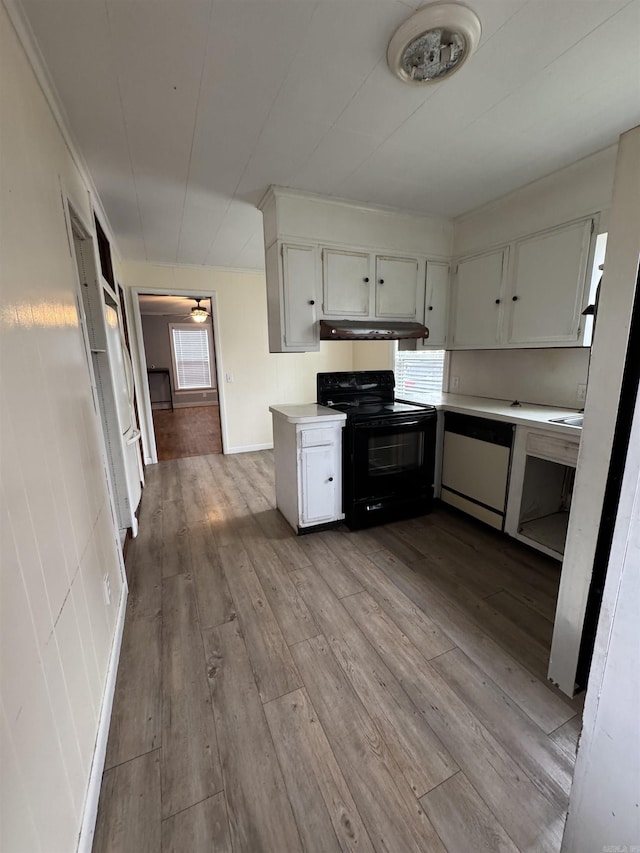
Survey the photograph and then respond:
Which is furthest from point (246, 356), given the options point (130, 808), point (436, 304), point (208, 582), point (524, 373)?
point (130, 808)

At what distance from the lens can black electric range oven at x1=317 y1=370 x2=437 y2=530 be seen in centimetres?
267

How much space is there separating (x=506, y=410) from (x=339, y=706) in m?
2.17

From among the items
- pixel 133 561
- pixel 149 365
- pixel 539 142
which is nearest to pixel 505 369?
pixel 539 142

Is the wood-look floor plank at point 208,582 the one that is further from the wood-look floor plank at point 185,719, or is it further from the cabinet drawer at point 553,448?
the cabinet drawer at point 553,448

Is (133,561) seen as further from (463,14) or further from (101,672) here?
(463,14)

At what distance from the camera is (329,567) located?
7.71 ft

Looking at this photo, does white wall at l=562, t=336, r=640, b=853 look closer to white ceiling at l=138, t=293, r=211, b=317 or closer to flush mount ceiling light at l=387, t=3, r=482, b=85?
flush mount ceiling light at l=387, t=3, r=482, b=85

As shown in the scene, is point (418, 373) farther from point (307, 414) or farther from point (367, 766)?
point (367, 766)

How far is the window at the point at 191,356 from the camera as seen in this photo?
9247mm

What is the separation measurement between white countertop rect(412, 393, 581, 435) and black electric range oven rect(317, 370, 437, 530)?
10.0 inches

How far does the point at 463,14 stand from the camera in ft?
3.86

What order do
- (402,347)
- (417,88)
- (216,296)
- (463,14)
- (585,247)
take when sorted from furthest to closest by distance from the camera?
(216,296), (402,347), (585,247), (417,88), (463,14)

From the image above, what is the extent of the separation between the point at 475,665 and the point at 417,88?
260 cm

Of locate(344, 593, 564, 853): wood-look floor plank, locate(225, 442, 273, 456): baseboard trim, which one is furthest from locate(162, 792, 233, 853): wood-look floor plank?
locate(225, 442, 273, 456): baseboard trim
